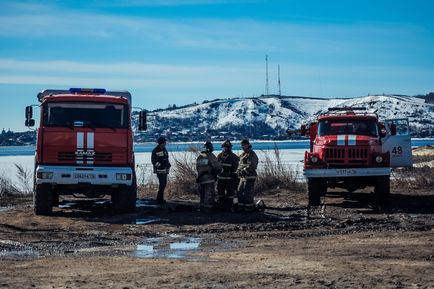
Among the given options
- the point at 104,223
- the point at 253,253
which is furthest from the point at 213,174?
the point at 253,253

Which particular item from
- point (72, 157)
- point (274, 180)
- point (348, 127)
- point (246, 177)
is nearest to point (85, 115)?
point (72, 157)

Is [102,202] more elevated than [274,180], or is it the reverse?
[274,180]

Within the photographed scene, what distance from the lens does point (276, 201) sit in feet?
65.2

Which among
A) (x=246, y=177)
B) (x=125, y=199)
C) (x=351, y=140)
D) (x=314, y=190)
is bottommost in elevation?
(x=125, y=199)

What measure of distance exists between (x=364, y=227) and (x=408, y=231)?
1.02 metres

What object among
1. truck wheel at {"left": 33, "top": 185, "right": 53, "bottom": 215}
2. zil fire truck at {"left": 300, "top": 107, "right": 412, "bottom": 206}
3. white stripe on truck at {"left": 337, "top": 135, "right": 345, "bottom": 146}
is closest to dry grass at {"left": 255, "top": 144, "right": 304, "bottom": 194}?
zil fire truck at {"left": 300, "top": 107, "right": 412, "bottom": 206}

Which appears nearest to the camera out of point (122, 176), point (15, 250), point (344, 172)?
point (15, 250)

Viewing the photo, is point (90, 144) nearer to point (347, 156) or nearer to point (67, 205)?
point (67, 205)

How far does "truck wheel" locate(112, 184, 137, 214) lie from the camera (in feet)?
53.5

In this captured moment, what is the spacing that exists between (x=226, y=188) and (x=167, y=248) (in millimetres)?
6166

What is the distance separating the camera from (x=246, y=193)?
53.5 ft

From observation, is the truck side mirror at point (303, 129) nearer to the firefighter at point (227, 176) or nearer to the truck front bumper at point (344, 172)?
the truck front bumper at point (344, 172)

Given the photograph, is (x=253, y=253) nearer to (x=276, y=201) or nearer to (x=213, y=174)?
(x=213, y=174)

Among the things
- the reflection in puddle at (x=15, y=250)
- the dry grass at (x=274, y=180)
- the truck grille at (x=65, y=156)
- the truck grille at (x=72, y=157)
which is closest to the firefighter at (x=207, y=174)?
the truck grille at (x=72, y=157)
